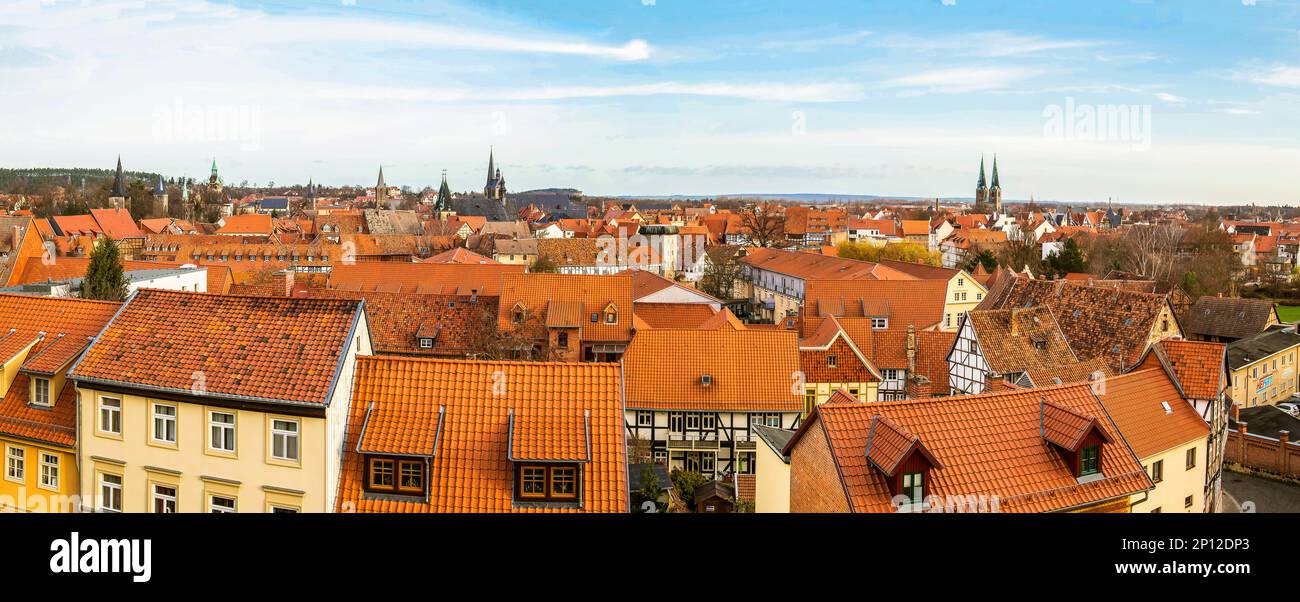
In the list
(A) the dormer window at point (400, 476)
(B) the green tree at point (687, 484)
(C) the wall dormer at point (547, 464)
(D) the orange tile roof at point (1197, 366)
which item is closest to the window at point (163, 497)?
(A) the dormer window at point (400, 476)

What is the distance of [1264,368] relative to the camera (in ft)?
76.2

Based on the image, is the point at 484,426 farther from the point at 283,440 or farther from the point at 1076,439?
the point at 1076,439

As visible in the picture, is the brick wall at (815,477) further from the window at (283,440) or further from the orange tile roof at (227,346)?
the window at (283,440)

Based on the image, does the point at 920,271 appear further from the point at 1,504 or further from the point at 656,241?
the point at 1,504

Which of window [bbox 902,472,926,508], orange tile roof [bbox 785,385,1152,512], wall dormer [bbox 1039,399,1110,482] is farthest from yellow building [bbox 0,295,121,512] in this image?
wall dormer [bbox 1039,399,1110,482]

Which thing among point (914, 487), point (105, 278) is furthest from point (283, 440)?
point (105, 278)

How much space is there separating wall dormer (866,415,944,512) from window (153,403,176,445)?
6128 mm

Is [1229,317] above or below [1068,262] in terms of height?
below

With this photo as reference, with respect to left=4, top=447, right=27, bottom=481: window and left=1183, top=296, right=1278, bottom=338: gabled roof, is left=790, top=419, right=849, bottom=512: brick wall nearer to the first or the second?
left=4, top=447, right=27, bottom=481: window

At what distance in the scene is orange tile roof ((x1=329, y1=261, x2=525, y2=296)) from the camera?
31.4 m

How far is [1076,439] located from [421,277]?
26926mm

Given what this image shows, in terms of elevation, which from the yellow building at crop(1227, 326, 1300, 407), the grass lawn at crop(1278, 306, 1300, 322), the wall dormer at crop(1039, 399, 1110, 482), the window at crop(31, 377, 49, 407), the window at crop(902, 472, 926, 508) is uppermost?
the window at crop(31, 377, 49, 407)
